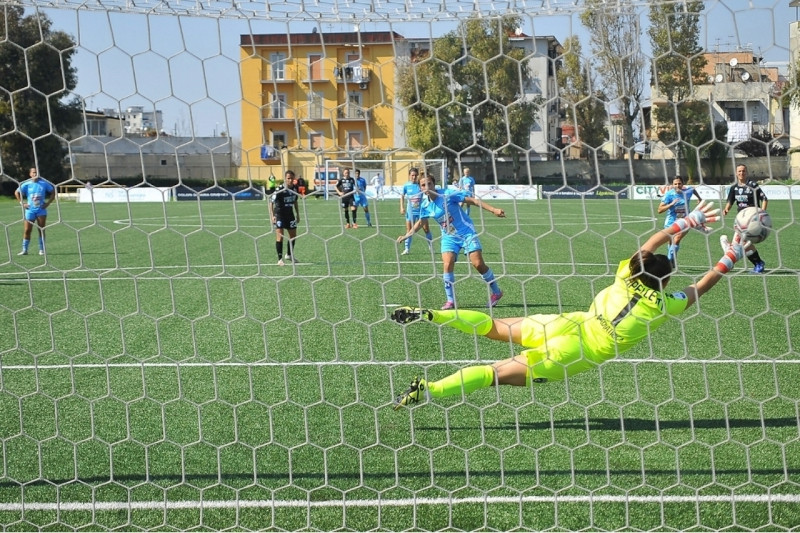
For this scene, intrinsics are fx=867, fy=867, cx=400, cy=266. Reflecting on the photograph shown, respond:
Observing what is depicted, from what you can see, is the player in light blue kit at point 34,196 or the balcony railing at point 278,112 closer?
the balcony railing at point 278,112

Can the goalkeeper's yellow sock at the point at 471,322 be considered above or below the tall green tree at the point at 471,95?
below

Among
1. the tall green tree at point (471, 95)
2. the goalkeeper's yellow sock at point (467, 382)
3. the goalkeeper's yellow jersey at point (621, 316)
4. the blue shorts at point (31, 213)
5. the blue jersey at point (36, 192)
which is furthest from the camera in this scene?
the goalkeeper's yellow sock at point (467, 382)

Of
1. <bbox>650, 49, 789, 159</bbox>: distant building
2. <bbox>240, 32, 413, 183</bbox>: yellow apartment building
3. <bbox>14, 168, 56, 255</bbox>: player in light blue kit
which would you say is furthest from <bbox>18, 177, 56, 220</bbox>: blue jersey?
<bbox>650, 49, 789, 159</bbox>: distant building

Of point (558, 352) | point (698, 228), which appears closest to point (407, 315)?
point (558, 352)

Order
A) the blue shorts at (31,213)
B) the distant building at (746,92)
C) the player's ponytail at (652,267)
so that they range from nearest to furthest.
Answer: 1. the distant building at (746,92)
2. the player's ponytail at (652,267)
3. the blue shorts at (31,213)

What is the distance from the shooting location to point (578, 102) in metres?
3.53

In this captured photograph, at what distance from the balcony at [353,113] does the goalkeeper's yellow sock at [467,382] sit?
1.98 m

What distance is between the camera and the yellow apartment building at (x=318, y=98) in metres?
3.51

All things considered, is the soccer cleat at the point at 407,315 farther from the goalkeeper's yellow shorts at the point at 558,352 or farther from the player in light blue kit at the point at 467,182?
the player in light blue kit at the point at 467,182

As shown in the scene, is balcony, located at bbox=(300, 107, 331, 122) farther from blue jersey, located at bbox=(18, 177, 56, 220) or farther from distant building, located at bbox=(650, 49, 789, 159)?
distant building, located at bbox=(650, 49, 789, 159)

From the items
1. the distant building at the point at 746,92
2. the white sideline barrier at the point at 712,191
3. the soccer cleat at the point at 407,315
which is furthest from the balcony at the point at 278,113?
the soccer cleat at the point at 407,315

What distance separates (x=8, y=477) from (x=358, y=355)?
364 cm

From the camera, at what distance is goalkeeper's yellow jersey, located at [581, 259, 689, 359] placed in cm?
478

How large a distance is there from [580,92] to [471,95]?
452 millimetres
